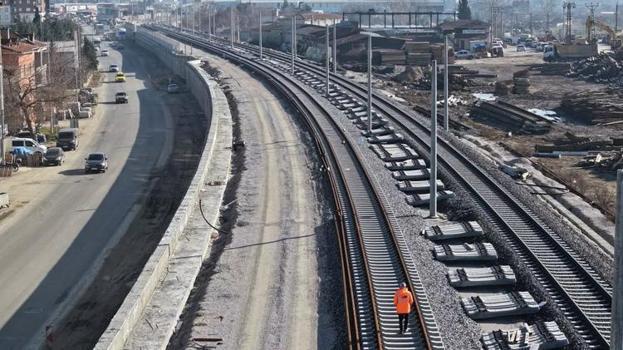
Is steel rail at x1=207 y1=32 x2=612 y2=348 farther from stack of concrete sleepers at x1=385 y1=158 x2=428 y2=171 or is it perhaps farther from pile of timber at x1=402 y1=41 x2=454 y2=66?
pile of timber at x1=402 y1=41 x2=454 y2=66

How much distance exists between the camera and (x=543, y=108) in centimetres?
4700

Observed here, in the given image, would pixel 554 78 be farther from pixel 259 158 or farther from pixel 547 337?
pixel 547 337

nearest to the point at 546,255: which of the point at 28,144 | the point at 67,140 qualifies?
the point at 28,144

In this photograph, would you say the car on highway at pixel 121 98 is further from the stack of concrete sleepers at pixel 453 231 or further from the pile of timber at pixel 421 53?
the stack of concrete sleepers at pixel 453 231

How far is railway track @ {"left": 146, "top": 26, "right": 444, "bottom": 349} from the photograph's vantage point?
1435 centimetres

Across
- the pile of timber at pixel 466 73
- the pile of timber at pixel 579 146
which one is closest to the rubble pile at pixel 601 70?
the pile of timber at pixel 466 73

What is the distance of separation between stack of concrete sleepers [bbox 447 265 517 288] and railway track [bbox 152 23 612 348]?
446 mm

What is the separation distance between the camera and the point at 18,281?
21.5 metres

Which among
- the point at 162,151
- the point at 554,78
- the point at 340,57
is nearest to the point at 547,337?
the point at 162,151

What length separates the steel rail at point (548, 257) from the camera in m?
15.0

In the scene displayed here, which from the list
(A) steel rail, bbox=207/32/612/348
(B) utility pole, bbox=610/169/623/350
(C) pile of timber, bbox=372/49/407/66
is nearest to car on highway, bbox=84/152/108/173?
(A) steel rail, bbox=207/32/612/348

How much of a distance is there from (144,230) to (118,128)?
23265 mm

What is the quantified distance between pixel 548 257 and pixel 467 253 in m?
1.53

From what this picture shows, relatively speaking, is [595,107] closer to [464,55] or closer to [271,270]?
[271,270]
